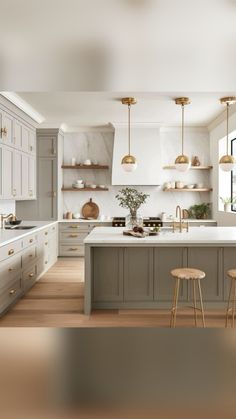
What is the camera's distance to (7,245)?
12.4 ft

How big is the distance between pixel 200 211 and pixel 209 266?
10.8ft

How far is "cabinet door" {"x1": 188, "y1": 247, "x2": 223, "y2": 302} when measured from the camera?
4125mm

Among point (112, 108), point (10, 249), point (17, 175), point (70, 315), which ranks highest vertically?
point (112, 108)

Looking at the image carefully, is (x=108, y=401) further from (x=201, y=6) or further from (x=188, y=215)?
(x=188, y=215)

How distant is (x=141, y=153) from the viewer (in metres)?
7.15

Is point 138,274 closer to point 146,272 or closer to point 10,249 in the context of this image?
point 146,272

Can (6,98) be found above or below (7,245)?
above

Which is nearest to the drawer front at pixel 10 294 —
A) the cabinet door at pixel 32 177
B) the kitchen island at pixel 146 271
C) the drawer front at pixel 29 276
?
the drawer front at pixel 29 276

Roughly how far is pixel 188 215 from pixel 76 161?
2.76 meters

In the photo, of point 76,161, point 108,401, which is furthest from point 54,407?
point 76,161

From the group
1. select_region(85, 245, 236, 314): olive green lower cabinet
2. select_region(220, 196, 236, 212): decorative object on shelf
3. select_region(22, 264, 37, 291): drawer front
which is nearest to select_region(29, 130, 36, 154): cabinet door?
select_region(22, 264, 37, 291): drawer front

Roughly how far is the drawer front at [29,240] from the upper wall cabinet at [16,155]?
680 millimetres

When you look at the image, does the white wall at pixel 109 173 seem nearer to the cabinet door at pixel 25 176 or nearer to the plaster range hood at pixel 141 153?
the plaster range hood at pixel 141 153

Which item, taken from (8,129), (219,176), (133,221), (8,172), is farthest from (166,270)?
(219,176)
